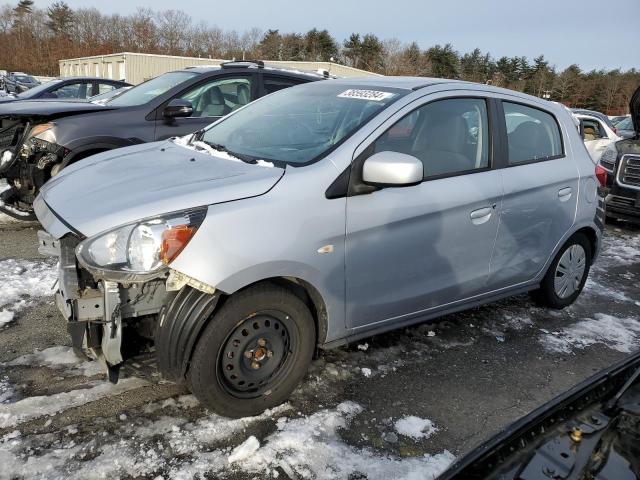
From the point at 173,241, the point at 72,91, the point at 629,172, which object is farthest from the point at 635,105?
the point at 72,91

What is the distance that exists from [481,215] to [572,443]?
2079 mm

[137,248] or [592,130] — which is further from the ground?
[592,130]

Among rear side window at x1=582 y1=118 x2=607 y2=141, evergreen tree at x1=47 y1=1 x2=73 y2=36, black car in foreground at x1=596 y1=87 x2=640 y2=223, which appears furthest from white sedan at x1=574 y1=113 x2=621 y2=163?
evergreen tree at x1=47 y1=1 x2=73 y2=36

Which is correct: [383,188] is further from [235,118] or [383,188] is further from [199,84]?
[199,84]

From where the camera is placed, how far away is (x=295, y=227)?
266 cm

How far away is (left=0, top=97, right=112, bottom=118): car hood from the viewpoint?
538 cm

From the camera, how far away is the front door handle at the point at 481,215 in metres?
3.47

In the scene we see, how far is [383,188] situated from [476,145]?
1008 millimetres

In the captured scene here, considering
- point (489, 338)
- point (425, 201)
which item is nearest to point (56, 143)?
point (425, 201)

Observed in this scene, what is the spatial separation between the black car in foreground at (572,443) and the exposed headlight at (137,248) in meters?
1.47

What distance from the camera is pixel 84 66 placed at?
52594 millimetres

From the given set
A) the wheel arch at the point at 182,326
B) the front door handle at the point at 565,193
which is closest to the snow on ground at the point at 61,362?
the wheel arch at the point at 182,326

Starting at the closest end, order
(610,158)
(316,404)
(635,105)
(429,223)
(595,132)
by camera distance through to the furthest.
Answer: (316,404), (429,223), (635,105), (610,158), (595,132)

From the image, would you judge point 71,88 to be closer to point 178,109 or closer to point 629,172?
point 178,109
